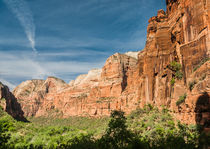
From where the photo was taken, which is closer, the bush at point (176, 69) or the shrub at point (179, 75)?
the shrub at point (179, 75)

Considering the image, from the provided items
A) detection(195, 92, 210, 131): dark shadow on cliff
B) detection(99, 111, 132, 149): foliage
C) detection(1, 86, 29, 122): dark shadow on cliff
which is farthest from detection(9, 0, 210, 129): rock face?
detection(1, 86, 29, 122): dark shadow on cliff

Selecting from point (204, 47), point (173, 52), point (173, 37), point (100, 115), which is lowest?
point (100, 115)

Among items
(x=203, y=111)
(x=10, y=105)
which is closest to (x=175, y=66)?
(x=203, y=111)

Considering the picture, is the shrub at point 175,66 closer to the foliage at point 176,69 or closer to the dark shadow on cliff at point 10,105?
the foliage at point 176,69

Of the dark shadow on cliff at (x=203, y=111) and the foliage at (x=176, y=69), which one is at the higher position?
the foliage at (x=176, y=69)

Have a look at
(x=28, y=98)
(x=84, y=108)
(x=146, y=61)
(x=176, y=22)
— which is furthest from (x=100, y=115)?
(x=28, y=98)

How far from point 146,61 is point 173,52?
7.49m

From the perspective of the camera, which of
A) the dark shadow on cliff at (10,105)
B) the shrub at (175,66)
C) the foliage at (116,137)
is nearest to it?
the foliage at (116,137)

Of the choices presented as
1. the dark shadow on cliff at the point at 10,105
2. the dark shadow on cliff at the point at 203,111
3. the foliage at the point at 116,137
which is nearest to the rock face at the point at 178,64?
the dark shadow on cliff at the point at 203,111

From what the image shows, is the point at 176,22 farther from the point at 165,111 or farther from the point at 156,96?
the point at 165,111

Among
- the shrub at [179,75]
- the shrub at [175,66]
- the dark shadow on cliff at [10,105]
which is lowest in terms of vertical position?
the dark shadow on cliff at [10,105]

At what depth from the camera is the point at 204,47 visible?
22047 mm

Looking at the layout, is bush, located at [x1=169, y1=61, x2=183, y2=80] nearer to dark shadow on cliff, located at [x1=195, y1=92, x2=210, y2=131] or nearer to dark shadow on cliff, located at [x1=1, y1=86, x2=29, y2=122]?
dark shadow on cliff, located at [x1=195, y1=92, x2=210, y2=131]

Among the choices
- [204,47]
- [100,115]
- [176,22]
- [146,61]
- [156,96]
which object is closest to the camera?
[204,47]
